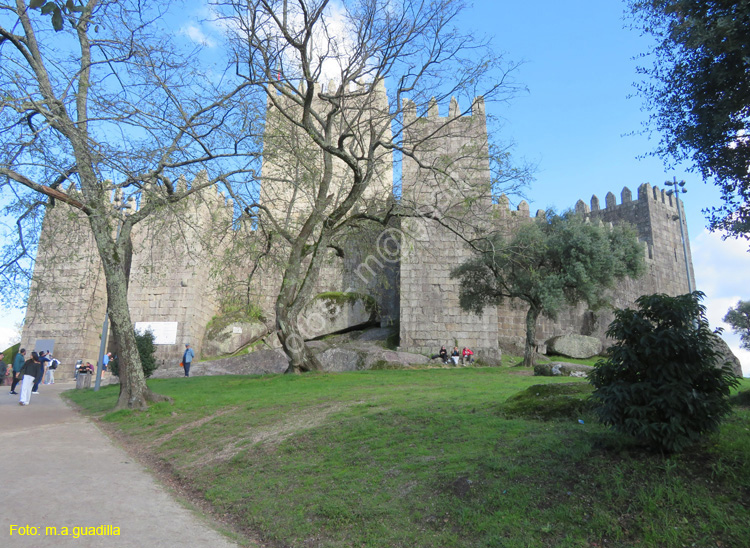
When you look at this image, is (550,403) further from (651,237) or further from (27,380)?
(651,237)

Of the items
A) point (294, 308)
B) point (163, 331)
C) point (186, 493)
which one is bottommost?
point (186, 493)

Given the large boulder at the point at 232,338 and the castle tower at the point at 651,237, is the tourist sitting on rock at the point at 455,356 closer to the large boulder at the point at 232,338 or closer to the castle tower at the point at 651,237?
the large boulder at the point at 232,338

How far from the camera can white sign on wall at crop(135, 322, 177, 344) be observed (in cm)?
2308

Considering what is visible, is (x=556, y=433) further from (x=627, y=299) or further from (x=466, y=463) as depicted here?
(x=627, y=299)

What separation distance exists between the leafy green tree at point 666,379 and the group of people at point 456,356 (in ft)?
47.0

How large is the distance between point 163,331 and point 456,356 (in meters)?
12.6

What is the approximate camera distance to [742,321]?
38.2 meters

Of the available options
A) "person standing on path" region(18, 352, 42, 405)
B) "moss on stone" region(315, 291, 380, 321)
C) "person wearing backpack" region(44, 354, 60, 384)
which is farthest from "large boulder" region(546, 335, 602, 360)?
"person wearing backpack" region(44, 354, 60, 384)

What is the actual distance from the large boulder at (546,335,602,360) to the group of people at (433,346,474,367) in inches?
208

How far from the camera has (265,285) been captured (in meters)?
25.2

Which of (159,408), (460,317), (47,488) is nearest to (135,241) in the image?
(460,317)

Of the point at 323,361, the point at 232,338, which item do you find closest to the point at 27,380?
the point at 323,361

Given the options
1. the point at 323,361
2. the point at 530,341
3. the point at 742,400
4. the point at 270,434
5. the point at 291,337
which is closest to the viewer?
the point at 742,400

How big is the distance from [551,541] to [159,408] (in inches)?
338
